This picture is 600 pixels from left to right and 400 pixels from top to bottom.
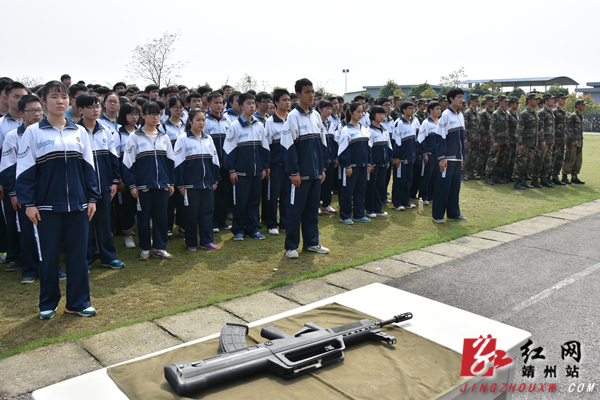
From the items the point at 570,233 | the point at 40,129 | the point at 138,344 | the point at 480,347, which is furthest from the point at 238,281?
the point at 570,233

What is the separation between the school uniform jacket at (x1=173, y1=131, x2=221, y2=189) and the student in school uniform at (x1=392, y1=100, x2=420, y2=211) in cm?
458

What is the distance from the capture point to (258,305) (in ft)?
15.2

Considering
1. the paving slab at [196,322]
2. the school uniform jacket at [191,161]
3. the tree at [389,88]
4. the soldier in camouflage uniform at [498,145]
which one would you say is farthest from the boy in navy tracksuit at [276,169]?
the tree at [389,88]

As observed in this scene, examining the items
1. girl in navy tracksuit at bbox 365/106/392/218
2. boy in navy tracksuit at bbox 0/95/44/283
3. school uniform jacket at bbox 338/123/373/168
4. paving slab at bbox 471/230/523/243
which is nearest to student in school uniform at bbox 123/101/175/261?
boy in navy tracksuit at bbox 0/95/44/283

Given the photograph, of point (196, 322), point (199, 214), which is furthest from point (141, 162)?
point (196, 322)

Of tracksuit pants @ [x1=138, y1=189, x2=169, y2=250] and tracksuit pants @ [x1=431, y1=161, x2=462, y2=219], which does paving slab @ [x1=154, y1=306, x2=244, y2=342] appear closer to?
tracksuit pants @ [x1=138, y1=189, x2=169, y2=250]

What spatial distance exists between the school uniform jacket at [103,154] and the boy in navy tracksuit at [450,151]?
5.47 m

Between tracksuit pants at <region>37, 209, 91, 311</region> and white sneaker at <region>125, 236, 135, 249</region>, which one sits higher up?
tracksuit pants at <region>37, 209, 91, 311</region>

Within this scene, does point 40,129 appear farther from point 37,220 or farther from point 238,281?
point 238,281

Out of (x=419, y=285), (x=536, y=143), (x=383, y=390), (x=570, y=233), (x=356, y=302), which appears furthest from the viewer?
(x=536, y=143)

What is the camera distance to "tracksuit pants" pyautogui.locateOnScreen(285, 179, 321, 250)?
616 cm

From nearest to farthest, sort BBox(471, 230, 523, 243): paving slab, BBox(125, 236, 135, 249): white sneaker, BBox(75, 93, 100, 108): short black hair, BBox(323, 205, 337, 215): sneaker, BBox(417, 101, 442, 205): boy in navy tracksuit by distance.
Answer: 1. BBox(75, 93, 100, 108): short black hair
2. BBox(125, 236, 135, 249): white sneaker
3. BBox(471, 230, 523, 243): paving slab
4. BBox(323, 205, 337, 215): sneaker
5. BBox(417, 101, 442, 205): boy in navy tracksuit

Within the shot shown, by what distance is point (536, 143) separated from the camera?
12055 millimetres

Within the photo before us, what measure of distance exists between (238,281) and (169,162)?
1.93 m
